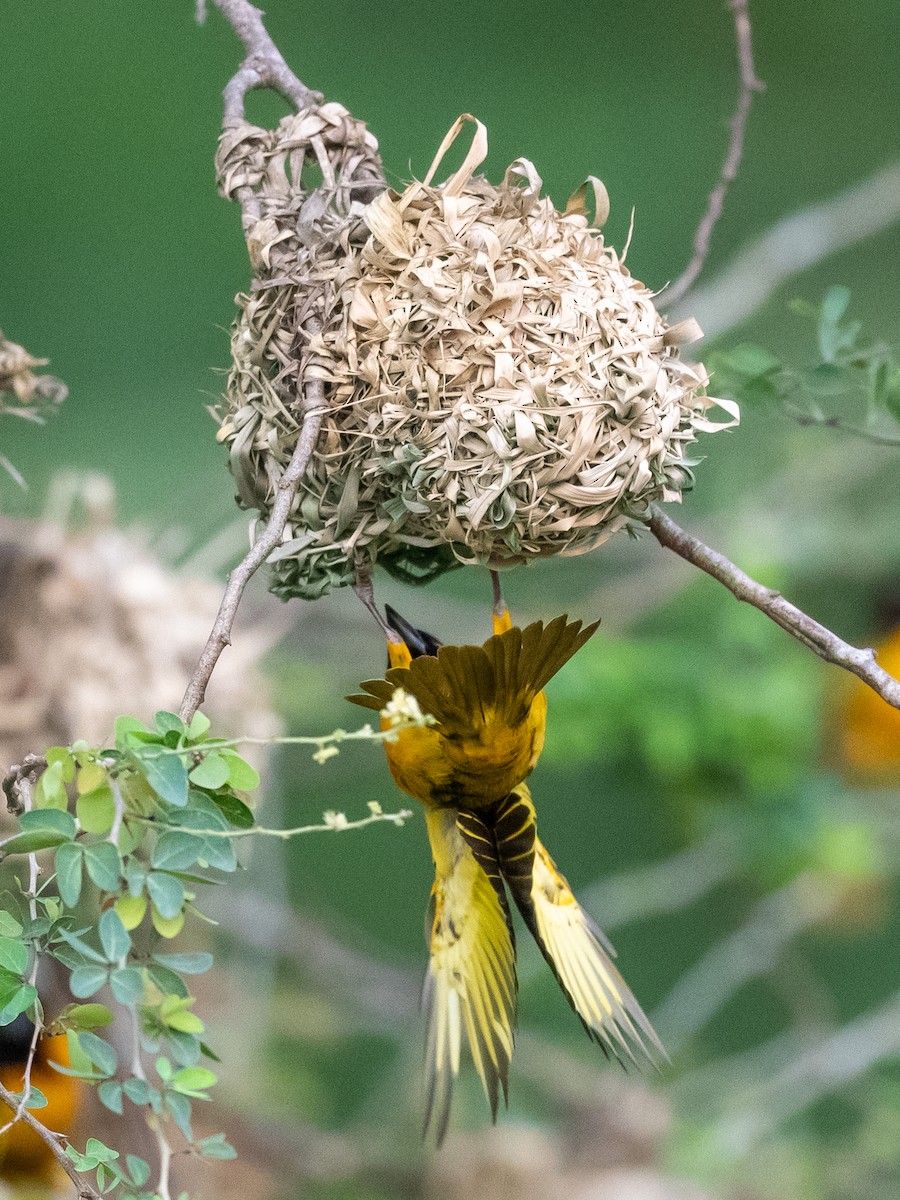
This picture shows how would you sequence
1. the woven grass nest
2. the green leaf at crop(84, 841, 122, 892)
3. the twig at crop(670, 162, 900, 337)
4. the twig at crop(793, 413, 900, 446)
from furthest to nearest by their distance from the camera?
1. the twig at crop(670, 162, 900, 337)
2. the twig at crop(793, 413, 900, 446)
3. the woven grass nest
4. the green leaf at crop(84, 841, 122, 892)

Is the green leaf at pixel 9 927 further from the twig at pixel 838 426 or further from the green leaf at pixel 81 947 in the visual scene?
the twig at pixel 838 426

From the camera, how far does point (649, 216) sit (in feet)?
13.1

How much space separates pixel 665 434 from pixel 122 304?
123 inches

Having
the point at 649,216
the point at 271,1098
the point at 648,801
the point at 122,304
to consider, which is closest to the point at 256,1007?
the point at 271,1098

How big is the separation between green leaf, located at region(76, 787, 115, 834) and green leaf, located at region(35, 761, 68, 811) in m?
0.02

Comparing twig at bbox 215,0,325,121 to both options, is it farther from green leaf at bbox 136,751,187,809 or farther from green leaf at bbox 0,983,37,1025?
green leaf at bbox 0,983,37,1025

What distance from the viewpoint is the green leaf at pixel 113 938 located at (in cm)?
72

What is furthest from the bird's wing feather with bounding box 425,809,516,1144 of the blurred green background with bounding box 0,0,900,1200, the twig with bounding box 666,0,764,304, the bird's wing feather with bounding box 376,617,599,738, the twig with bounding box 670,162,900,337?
the twig with bounding box 670,162,900,337

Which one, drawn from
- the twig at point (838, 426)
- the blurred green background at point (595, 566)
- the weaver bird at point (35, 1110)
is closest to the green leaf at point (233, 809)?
the twig at point (838, 426)

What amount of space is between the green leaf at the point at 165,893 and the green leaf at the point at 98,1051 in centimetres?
11

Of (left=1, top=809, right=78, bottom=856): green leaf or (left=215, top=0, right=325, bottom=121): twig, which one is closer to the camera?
(left=1, top=809, right=78, bottom=856): green leaf

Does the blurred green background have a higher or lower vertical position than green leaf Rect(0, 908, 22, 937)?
higher

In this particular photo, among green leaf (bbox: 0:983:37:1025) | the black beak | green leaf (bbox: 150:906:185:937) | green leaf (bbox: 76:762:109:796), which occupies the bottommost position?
green leaf (bbox: 0:983:37:1025)

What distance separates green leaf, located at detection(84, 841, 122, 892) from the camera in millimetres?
711
